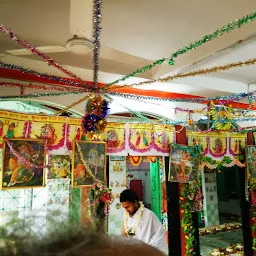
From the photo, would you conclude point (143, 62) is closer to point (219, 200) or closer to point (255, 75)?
point (255, 75)

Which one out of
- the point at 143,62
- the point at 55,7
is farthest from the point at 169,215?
the point at 55,7

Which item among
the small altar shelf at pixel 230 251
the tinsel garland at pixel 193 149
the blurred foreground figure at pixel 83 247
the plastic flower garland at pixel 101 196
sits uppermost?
the tinsel garland at pixel 193 149

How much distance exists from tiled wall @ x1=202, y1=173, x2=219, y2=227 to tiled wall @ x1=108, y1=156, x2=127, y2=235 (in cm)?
282

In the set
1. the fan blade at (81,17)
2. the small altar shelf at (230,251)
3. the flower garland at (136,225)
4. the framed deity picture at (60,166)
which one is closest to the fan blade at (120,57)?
the fan blade at (81,17)

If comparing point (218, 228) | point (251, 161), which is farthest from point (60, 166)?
point (218, 228)

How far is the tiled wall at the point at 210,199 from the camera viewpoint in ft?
24.3

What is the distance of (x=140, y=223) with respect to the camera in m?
3.19

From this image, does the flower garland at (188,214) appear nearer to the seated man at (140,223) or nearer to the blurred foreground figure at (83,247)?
the seated man at (140,223)

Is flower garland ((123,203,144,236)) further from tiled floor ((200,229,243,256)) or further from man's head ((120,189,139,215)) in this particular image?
tiled floor ((200,229,243,256))

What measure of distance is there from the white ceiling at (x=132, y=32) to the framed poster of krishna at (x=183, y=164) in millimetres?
1311

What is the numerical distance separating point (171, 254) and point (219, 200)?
13.3ft

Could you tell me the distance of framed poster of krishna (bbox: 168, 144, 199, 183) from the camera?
4614mm

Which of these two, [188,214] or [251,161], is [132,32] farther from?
[251,161]

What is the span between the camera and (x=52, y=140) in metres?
3.52
